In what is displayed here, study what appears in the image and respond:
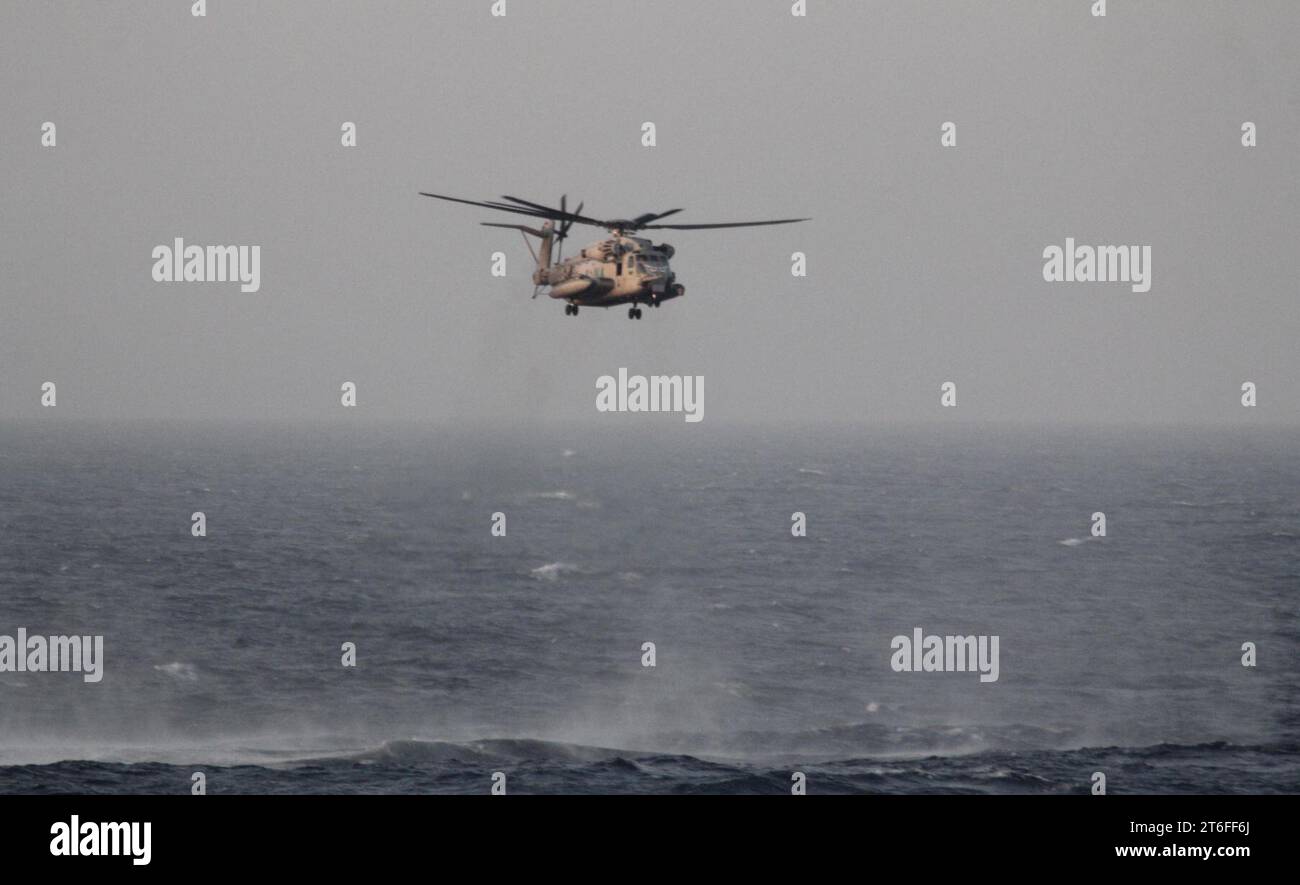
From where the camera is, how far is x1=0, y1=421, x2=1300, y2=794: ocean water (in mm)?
92625

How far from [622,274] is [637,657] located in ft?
215

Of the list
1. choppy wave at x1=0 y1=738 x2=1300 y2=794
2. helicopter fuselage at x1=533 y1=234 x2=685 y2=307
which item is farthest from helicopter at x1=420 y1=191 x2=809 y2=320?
choppy wave at x1=0 y1=738 x2=1300 y2=794

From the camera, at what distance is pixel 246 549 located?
158m

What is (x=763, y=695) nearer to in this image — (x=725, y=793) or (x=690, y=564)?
(x=725, y=793)

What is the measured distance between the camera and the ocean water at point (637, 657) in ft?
304

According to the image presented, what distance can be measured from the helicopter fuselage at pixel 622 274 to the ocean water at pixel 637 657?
35731 millimetres

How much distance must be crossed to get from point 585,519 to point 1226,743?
101 metres

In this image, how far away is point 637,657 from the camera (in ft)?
401

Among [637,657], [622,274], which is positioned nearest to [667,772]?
[637,657]

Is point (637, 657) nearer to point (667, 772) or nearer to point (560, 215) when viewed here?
point (667, 772)

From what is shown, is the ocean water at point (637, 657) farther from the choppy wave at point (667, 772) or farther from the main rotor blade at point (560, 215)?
the main rotor blade at point (560, 215)

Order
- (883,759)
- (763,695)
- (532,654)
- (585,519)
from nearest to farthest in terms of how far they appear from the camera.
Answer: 1. (883,759)
2. (763,695)
3. (532,654)
4. (585,519)
